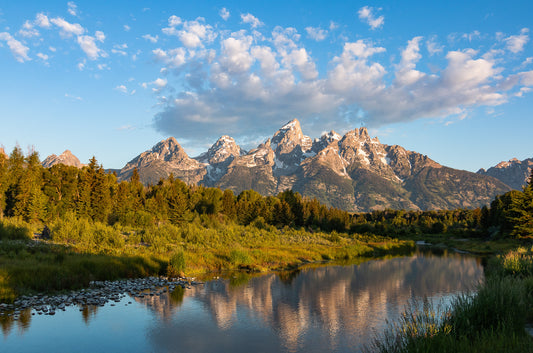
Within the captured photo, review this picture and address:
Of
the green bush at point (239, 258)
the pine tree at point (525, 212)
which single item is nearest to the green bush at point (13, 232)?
the green bush at point (239, 258)

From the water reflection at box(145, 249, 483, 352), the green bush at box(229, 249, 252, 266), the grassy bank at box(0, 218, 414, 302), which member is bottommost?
the water reflection at box(145, 249, 483, 352)

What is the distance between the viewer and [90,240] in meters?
36.4

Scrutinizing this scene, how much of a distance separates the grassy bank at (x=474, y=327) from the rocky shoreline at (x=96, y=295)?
701 inches

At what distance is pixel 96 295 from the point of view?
23000 millimetres

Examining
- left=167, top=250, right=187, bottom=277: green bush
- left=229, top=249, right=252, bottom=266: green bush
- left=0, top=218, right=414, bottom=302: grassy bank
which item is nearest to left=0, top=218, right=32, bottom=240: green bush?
left=0, top=218, right=414, bottom=302: grassy bank

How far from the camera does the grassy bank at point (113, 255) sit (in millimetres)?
23359

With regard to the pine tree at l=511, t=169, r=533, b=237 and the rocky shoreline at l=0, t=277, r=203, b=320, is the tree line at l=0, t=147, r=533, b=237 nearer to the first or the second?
the pine tree at l=511, t=169, r=533, b=237

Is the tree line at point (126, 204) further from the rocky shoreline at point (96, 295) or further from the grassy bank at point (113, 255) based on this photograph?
the rocky shoreline at point (96, 295)

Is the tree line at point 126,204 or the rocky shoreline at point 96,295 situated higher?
the tree line at point 126,204

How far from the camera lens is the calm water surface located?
15.8 meters

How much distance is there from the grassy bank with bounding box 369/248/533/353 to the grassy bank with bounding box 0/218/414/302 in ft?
72.5

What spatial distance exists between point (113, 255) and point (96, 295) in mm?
8946

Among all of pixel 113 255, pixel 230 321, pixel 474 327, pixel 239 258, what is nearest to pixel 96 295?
pixel 113 255

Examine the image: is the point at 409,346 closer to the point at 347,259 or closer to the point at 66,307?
the point at 66,307
